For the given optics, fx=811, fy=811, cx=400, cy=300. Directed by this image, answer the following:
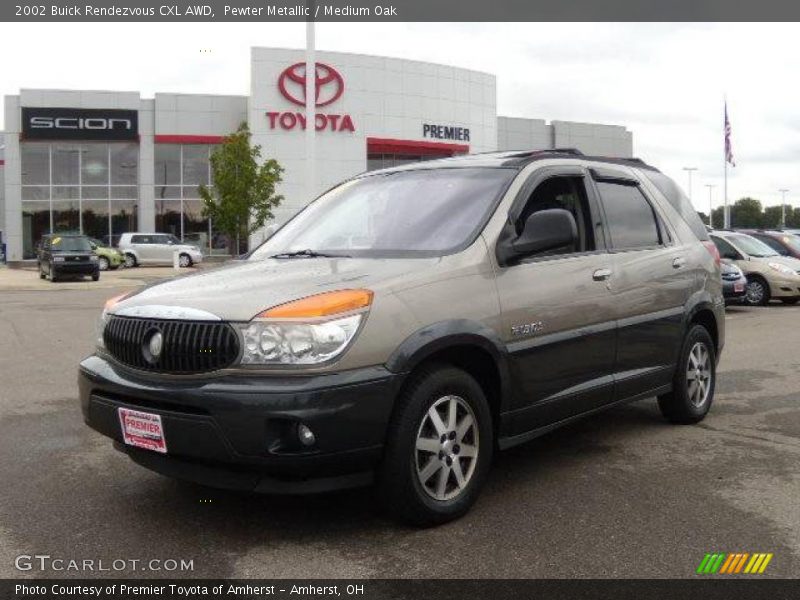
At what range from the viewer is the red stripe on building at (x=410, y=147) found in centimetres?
4109

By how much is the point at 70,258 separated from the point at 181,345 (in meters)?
26.7

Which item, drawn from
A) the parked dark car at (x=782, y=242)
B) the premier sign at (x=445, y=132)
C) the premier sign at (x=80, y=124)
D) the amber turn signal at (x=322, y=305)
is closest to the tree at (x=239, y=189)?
the premier sign at (x=80, y=124)

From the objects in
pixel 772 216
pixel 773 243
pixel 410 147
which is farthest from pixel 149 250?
pixel 772 216

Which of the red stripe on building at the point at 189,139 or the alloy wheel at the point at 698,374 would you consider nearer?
the alloy wheel at the point at 698,374

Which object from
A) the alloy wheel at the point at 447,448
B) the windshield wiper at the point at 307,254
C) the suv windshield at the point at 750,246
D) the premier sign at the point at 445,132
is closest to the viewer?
the alloy wheel at the point at 447,448

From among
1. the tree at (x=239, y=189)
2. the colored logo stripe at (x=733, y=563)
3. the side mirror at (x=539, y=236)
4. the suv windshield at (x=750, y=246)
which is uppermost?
the tree at (x=239, y=189)

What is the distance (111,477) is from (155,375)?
1385 millimetres

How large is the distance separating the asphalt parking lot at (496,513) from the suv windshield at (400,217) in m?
1.36

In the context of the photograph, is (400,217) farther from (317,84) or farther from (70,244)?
(317,84)

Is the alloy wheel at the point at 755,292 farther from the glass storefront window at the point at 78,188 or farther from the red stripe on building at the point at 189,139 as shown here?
the glass storefront window at the point at 78,188

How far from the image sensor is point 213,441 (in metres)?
3.40

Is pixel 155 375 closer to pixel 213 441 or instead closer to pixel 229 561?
pixel 213 441

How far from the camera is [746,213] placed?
356 ft

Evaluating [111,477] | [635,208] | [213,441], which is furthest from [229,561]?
[635,208]
